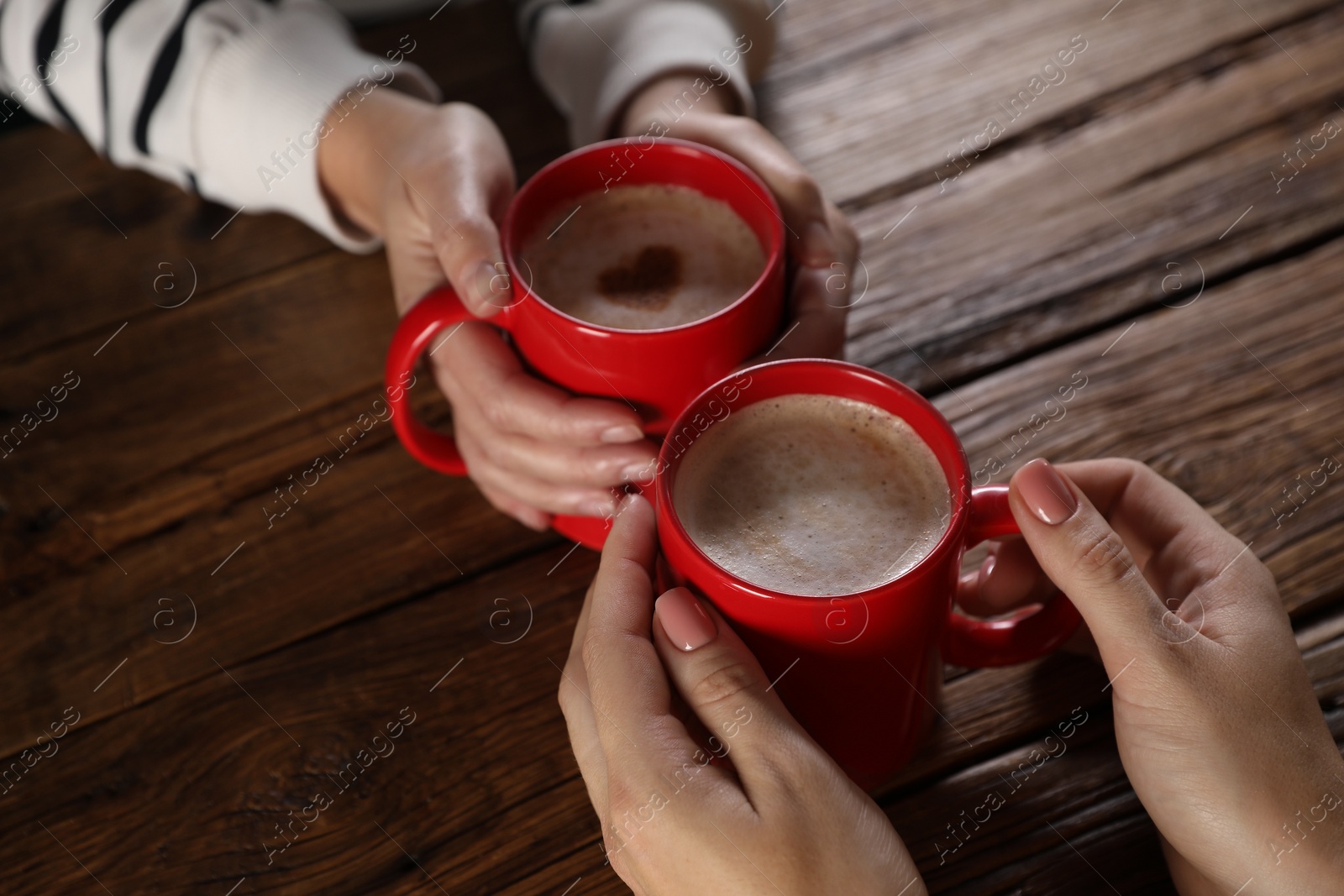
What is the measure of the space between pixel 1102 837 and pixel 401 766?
52 centimetres

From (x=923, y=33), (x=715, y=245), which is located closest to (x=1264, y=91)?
(x=923, y=33)

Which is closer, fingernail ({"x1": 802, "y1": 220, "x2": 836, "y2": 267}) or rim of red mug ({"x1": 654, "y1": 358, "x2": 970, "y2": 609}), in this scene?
rim of red mug ({"x1": 654, "y1": 358, "x2": 970, "y2": 609})

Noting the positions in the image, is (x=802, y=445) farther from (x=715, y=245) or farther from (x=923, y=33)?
(x=923, y=33)

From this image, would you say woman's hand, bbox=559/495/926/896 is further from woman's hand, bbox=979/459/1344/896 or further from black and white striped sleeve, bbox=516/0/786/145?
black and white striped sleeve, bbox=516/0/786/145

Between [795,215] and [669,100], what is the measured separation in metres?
0.23

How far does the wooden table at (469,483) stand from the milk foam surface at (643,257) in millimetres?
225

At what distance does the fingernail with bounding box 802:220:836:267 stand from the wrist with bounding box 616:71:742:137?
202 mm

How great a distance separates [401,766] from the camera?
0.83 meters

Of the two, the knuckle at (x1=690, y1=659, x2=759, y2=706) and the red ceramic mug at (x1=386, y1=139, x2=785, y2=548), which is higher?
the red ceramic mug at (x1=386, y1=139, x2=785, y2=548)

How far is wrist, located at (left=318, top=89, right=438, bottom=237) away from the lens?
1.04 m

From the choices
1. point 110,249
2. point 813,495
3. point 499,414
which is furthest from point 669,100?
point 110,249

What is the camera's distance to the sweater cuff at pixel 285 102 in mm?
1093

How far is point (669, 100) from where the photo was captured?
1076mm

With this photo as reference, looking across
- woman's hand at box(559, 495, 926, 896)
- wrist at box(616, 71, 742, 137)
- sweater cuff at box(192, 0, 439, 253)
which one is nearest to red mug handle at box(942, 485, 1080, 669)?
woman's hand at box(559, 495, 926, 896)
